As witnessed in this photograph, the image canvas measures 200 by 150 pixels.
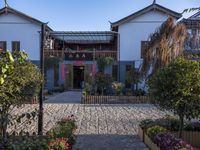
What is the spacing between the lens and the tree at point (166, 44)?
17594 millimetres

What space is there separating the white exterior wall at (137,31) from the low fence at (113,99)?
374 inches

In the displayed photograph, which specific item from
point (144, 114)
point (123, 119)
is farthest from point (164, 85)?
point (144, 114)

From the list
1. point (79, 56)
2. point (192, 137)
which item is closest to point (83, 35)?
point (79, 56)

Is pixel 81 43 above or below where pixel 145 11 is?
below

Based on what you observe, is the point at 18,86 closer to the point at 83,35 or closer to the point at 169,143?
the point at 169,143

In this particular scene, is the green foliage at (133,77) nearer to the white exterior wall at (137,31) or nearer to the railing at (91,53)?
the white exterior wall at (137,31)

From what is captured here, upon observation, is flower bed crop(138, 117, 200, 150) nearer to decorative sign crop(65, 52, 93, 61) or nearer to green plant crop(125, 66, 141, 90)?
green plant crop(125, 66, 141, 90)

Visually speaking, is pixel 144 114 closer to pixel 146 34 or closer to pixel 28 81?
pixel 28 81

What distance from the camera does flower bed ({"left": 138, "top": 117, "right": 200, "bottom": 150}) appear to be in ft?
20.6

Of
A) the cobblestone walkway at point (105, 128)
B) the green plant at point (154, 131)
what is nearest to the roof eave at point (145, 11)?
the cobblestone walkway at point (105, 128)

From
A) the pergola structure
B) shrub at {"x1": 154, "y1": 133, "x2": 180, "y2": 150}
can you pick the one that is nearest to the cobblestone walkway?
shrub at {"x1": 154, "y1": 133, "x2": 180, "y2": 150}

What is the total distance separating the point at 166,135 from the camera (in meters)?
6.75

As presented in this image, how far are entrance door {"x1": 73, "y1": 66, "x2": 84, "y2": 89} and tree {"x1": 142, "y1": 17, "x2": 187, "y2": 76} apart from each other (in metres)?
13.1

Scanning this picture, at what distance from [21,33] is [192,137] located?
2354 centimetres
